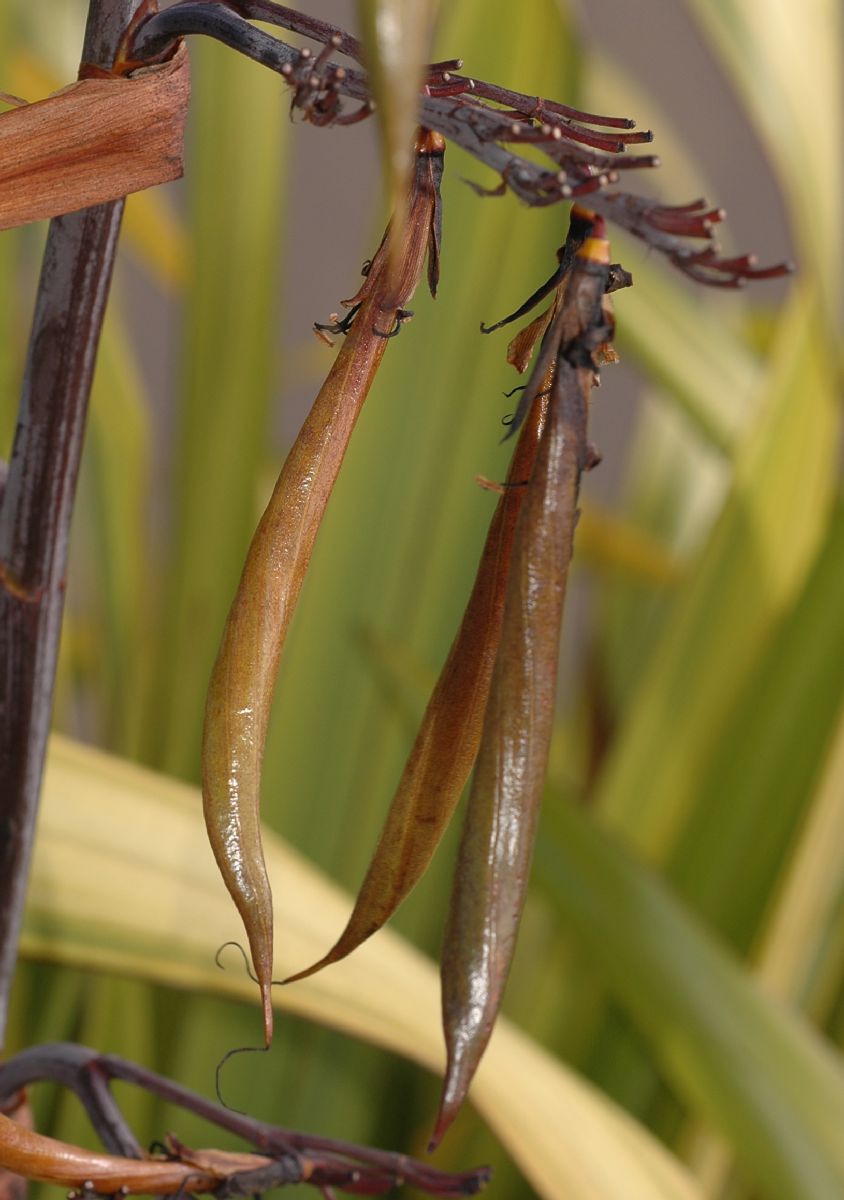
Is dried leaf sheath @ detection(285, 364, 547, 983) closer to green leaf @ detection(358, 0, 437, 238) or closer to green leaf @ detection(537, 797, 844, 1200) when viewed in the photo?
green leaf @ detection(358, 0, 437, 238)

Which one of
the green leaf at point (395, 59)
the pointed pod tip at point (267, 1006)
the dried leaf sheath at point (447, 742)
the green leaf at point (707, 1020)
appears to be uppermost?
the green leaf at point (395, 59)

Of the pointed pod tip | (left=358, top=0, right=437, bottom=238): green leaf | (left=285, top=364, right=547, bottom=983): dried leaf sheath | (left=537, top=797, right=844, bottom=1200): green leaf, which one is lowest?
(left=537, top=797, right=844, bottom=1200): green leaf

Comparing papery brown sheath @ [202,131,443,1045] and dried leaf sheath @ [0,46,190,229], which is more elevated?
dried leaf sheath @ [0,46,190,229]

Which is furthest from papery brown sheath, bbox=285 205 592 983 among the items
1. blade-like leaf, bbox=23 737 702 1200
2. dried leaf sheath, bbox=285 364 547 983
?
blade-like leaf, bbox=23 737 702 1200

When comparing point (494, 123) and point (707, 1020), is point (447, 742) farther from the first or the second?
point (707, 1020)

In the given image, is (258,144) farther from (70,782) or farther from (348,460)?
(70,782)

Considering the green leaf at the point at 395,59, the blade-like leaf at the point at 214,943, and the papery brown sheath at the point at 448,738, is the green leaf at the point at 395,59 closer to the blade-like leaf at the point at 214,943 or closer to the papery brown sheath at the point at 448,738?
the papery brown sheath at the point at 448,738

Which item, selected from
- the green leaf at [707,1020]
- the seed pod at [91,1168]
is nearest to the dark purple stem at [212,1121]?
the seed pod at [91,1168]
